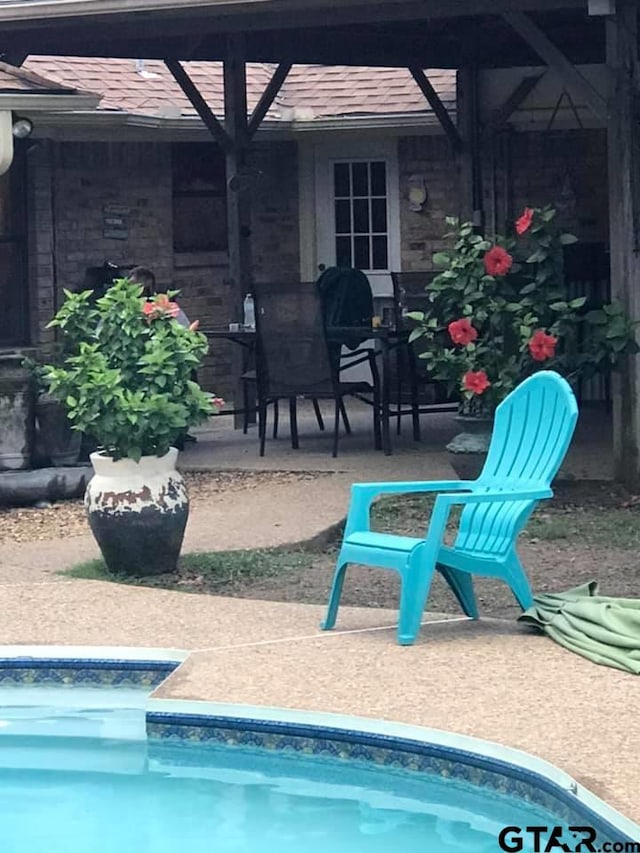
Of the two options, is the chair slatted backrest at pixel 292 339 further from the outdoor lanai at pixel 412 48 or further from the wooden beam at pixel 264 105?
the wooden beam at pixel 264 105

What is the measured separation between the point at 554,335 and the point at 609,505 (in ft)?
3.19

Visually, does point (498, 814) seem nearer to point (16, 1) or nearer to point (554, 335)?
point (554, 335)

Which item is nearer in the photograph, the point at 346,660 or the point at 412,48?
the point at 346,660

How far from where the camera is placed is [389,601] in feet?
23.2

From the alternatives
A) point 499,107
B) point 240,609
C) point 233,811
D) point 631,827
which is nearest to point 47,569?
point 240,609

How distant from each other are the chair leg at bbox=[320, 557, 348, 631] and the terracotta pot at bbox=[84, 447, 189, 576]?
122 cm

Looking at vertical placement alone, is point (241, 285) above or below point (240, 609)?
above

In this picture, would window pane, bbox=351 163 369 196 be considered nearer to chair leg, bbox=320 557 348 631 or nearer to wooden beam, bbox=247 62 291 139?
wooden beam, bbox=247 62 291 139

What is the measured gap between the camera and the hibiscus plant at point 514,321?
895cm

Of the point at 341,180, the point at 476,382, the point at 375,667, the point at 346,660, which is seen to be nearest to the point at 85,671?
the point at 346,660

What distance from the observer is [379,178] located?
14578 millimetres

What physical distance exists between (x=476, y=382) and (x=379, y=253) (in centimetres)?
583

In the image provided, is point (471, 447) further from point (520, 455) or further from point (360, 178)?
point (360, 178)

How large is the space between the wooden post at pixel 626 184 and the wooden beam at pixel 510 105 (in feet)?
13.6
